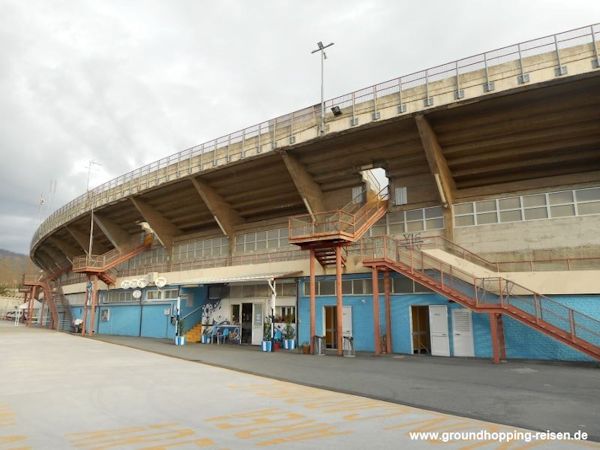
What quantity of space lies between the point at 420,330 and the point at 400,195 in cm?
727

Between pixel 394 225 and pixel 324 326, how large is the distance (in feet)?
21.7

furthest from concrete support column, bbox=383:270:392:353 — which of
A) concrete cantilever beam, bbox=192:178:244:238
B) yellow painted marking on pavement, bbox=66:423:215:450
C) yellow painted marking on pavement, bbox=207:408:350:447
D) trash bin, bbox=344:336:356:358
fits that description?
yellow painted marking on pavement, bbox=66:423:215:450

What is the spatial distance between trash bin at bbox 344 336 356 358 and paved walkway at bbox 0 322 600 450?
4838mm

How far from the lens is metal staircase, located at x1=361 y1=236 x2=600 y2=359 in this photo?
47.4 ft

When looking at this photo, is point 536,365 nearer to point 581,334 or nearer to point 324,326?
point 581,334

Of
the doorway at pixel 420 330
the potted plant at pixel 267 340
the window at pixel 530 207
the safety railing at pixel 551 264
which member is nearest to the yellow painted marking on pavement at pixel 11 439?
the potted plant at pixel 267 340

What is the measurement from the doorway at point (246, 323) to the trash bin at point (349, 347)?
7.52 m

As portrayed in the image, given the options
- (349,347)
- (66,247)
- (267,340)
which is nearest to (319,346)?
(349,347)

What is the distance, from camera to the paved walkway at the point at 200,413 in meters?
6.00

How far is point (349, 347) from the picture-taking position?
66.4ft

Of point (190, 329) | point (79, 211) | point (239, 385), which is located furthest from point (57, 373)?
point (79, 211)

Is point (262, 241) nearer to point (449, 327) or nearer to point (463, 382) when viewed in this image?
point (449, 327)

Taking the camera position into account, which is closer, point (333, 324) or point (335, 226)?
point (335, 226)

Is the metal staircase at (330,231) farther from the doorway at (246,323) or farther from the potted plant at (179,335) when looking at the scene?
the potted plant at (179,335)
